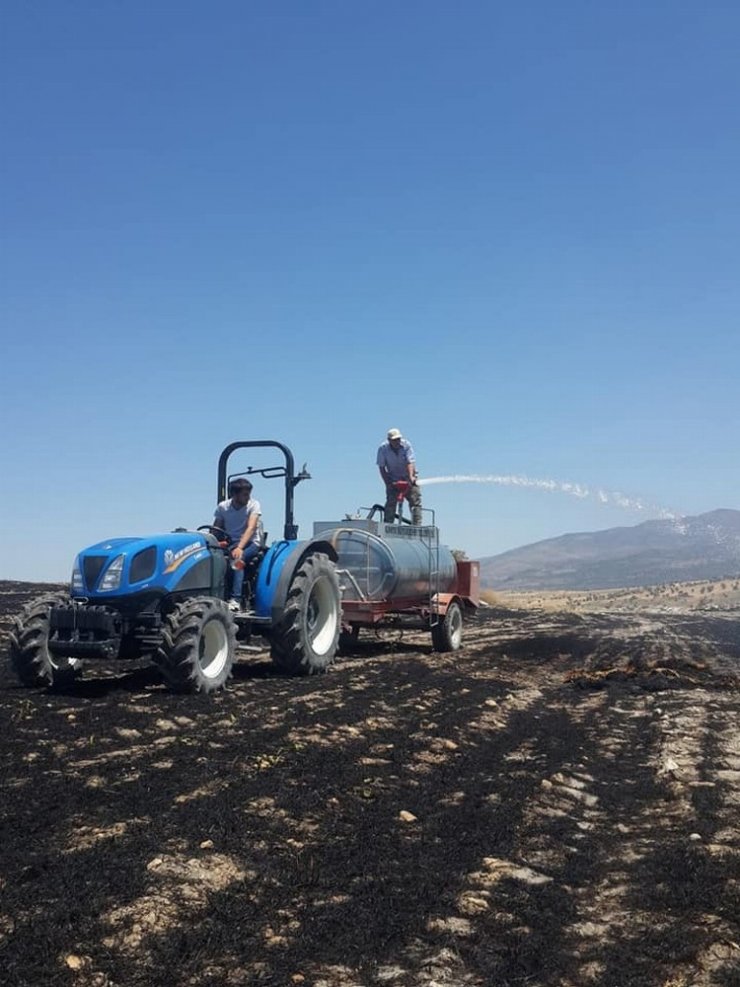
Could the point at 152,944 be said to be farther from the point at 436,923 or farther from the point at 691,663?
the point at 691,663

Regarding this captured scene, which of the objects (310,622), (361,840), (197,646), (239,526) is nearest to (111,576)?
(197,646)

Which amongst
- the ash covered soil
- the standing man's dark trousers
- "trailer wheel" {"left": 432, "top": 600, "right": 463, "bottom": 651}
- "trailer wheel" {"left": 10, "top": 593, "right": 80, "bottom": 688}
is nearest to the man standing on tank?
the standing man's dark trousers

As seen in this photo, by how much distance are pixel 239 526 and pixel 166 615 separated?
2.05 metres

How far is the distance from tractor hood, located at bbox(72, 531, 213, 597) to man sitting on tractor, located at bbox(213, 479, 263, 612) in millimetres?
950

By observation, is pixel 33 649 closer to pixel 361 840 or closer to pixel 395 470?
pixel 361 840

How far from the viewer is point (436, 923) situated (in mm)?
4004

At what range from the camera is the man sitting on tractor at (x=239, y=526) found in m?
10.5

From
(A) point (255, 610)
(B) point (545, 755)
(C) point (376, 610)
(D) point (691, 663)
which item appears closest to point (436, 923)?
(B) point (545, 755)

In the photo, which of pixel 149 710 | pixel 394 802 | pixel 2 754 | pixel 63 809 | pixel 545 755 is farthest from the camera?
pixel 149 710

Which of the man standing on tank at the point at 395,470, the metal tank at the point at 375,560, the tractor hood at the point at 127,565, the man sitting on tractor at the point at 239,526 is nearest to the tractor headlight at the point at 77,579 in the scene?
the tractor hood at the point at 127,565

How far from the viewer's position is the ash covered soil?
3.64 m

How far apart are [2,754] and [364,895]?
134 inches

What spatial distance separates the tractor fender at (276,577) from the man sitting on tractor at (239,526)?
227mm

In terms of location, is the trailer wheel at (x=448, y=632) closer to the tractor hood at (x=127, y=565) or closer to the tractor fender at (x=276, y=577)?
the tractor fender at (x=276, y=577)
